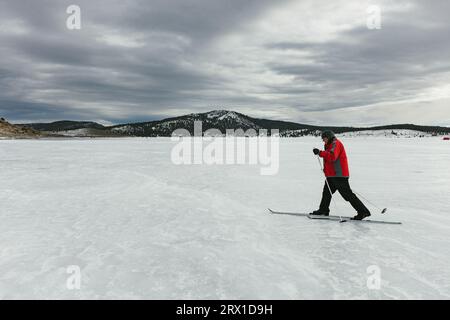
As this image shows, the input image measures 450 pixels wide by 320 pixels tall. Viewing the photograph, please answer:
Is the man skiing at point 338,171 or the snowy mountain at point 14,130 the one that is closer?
the man skiing at point 338,171

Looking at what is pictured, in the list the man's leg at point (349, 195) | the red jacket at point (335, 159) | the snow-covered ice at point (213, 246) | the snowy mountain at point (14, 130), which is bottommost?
the snow-covered ice at point (213, 246)

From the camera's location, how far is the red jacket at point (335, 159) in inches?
225

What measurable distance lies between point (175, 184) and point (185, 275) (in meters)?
6.43

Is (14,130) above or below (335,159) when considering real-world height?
above

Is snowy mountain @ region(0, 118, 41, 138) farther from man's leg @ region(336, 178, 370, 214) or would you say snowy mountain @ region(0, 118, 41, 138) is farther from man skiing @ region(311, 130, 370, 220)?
man's leg @ region(336, 178, 370, 214)

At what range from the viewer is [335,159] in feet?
18.7

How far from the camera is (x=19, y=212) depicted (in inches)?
249

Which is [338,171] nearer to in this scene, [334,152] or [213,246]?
[334,152]

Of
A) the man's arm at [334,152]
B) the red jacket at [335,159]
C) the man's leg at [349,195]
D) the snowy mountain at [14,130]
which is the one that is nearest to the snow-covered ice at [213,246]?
the man's leg at [349,195]

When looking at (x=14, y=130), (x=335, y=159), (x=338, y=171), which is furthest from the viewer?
(x=14, y=130)

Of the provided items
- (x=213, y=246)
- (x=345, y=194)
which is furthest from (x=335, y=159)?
(x=213, y=246)

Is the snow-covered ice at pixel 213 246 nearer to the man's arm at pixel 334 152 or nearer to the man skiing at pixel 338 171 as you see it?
the man skiing at pixel 338 171

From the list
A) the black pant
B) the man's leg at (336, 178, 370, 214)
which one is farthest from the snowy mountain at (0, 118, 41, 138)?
the man's leg at (336, 178, 370, 214)

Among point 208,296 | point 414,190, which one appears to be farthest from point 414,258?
point 414,190
